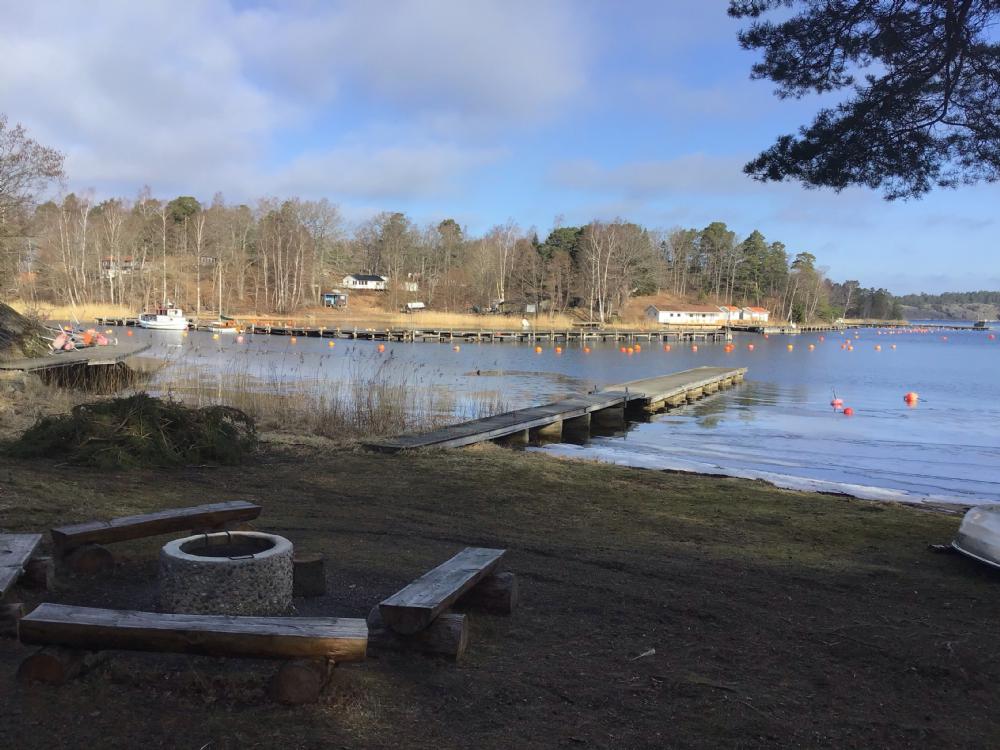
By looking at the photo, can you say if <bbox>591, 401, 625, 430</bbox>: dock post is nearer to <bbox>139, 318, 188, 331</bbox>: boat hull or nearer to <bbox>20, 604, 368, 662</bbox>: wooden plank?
<bbox>20, 604, 368, 662</bbox>: wooden plank

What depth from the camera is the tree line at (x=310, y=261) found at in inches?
2825

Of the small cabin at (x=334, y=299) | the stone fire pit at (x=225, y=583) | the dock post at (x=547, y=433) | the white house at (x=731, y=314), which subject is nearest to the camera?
the stone fire pit at (x=225, y=583)

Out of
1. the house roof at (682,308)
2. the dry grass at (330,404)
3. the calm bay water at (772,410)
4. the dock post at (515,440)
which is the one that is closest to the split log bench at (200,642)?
the dry grass at (330,404)

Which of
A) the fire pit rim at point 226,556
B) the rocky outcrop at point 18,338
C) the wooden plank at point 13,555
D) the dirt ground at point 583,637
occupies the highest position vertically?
the rocky outcrop at point 18,338

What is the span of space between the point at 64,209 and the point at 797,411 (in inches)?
2706

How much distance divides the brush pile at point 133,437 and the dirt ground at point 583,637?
39 cm

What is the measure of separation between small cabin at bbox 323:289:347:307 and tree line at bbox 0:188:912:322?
171 cm

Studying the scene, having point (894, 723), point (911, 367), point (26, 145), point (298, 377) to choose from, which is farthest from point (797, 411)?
point (911, 367)

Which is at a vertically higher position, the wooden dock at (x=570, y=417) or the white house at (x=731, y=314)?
the white house at (x=731, y=314)

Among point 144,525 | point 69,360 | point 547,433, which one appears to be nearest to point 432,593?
point 144,525

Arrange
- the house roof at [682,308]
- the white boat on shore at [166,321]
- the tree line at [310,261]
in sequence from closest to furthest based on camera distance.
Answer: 1. the white boat on shore at [166,321]
2. the tree line at [310,261]
3. the house roof at [682,308]

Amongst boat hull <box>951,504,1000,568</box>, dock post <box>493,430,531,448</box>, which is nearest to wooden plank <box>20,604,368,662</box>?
boat hull <box>951,504,1000,568</box>

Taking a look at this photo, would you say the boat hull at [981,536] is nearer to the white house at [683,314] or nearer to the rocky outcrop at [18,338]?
the rocky outcrop at [18,338]

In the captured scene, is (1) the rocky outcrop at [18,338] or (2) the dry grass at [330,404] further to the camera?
(1) the rocky outcrop at [18,338]
